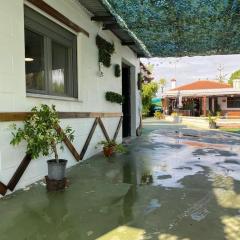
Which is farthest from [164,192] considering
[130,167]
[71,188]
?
[130,167]

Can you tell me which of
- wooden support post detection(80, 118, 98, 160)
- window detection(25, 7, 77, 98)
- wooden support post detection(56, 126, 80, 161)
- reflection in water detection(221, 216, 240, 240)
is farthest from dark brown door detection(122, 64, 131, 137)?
reflection in water detection(221, 216, 240, 240)

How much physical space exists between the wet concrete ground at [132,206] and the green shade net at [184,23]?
353 cm

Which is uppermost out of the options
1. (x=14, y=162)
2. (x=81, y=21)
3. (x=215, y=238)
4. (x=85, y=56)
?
(x=81, y=21)

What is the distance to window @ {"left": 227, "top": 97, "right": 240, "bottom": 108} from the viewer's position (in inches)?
1385

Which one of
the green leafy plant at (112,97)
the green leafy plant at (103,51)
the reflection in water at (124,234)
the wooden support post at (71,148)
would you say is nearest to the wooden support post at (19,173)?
the wooden support post at (71,148)

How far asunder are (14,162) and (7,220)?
1.37 meters

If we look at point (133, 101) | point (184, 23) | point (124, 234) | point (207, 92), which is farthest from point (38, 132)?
point (207, 92)

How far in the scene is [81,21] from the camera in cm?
820

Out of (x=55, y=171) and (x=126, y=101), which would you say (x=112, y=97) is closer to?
(x=126, y=101)

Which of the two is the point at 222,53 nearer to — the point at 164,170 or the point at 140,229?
the point at 164,170

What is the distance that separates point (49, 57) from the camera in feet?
22.2

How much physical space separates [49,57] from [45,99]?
961 millimetres

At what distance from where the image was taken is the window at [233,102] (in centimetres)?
3519

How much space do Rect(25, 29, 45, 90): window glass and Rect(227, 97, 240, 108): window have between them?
3154 centimetres
